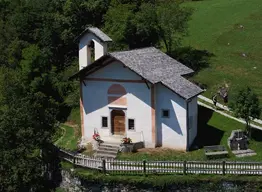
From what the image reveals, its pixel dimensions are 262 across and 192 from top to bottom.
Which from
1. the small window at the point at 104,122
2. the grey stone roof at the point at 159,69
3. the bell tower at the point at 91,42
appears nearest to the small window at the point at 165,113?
the grey stone roof at the point at 159,69

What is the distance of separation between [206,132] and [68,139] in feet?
36.4

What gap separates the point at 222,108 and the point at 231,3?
126ft

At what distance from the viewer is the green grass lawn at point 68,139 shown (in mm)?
39941

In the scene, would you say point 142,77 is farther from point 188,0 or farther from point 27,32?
point 188,0

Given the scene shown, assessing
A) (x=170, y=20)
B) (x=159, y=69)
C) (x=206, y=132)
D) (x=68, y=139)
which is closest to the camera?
(x=159, y=69)

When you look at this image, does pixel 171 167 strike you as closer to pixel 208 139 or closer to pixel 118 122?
pixel 208 139

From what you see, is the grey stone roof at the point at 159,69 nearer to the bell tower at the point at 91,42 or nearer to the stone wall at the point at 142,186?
the bell tower at the point at 91,42

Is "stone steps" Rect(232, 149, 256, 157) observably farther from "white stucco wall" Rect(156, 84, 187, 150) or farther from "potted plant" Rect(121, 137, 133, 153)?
"potted plant" Rect(121, 137, 133, 153)

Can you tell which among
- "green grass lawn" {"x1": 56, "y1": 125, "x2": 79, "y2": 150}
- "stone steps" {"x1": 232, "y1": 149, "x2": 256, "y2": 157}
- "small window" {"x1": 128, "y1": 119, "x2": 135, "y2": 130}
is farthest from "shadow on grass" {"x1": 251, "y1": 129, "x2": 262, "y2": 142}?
"green grass lawn" {"x1": 56, "y1": 125, "x2": 79, "y2": 150}

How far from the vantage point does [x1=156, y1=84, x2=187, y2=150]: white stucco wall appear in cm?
3609

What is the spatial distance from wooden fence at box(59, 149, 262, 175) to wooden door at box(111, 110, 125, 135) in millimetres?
5364

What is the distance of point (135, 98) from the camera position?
37.1 m

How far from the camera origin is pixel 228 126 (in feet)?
132

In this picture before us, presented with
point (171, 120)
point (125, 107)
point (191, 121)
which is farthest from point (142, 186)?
point (191, 121)
